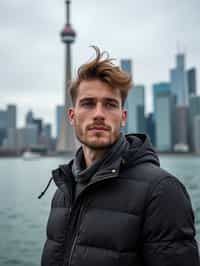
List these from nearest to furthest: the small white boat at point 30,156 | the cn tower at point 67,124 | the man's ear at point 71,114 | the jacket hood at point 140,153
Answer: the jacket hood at point 140,153 → the man's ear at point 71,114 → the cn tower at point 67,124 → the small white boat at point 30,156

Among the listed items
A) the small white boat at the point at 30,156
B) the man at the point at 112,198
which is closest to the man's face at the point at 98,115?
the man at the point at 112,198

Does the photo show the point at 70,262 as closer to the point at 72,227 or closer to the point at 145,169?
the point at 72,227

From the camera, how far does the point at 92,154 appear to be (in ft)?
7.72

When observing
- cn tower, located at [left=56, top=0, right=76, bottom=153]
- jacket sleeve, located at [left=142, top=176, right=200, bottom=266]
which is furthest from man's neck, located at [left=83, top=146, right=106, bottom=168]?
cn tower, located at [left=56, top=0, right=76, bottom=153]

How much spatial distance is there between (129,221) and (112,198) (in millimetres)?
177

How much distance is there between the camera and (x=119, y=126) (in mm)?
2311

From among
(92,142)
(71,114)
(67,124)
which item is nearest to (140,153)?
(92,142)

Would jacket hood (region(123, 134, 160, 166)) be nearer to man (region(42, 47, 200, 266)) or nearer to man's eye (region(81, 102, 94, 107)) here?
man (region(42, 47, 200, 266))

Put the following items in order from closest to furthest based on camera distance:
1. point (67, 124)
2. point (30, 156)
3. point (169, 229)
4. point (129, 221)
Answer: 1. point (169, 229)
2. point (129, 221)
3. point (67, 124)
4. point (30, 156)

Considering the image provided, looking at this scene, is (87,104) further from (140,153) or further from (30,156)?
(30,156)

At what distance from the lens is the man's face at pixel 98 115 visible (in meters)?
2.26

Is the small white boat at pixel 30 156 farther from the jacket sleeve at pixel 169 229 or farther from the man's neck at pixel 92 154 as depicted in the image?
the jacket sleeve at pixel 169 229

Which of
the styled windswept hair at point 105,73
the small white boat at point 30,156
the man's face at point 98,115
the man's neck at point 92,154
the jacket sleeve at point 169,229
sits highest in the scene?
the styled windswept hair at point 105,73

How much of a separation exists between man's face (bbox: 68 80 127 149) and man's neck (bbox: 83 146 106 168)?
2.0 inches
